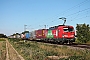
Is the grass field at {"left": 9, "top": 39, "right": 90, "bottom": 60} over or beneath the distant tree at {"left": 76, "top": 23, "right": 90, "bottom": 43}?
beneath

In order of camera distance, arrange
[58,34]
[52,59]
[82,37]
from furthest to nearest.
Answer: [82,37]
[58,34]
[52,59]

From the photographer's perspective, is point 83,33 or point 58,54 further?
point 83,33

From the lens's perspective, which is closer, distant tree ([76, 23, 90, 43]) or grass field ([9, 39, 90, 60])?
grass field ([9, 39, 90, 60])

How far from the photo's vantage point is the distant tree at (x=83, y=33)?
202 ft

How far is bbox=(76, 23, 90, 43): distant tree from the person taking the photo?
61.7 m

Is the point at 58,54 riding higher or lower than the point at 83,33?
lower

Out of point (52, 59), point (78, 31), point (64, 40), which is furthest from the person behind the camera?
point (78, 31)

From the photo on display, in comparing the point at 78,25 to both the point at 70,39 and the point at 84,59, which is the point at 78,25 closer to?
the point at 70,39

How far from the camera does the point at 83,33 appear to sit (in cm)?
6569

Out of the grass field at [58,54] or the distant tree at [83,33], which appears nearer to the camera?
the grass field at [58,54]

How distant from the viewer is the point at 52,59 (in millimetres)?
12195

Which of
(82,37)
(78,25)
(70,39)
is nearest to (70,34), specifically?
(70,39)

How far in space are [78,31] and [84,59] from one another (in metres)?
56.6

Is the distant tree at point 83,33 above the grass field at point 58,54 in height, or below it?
above
